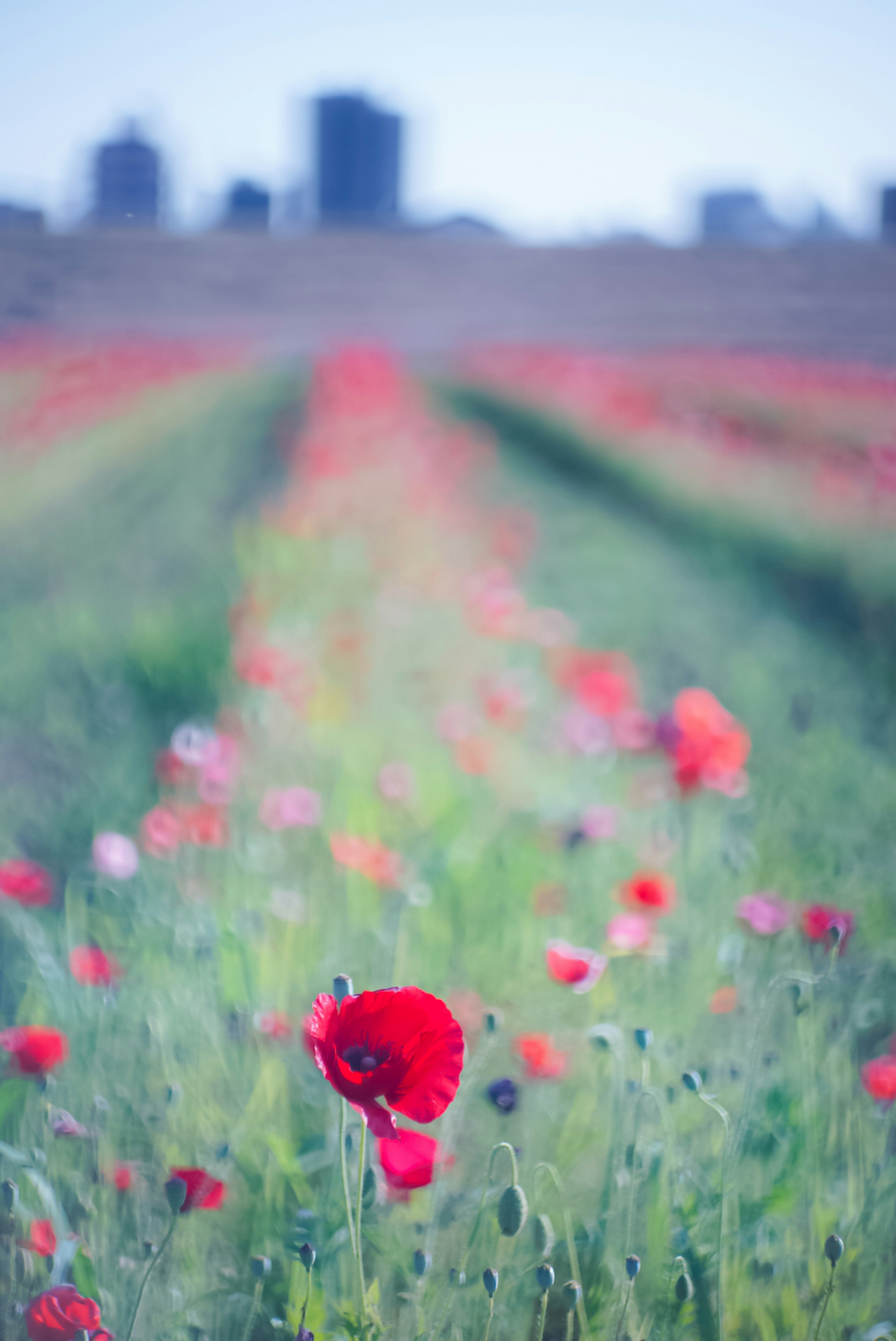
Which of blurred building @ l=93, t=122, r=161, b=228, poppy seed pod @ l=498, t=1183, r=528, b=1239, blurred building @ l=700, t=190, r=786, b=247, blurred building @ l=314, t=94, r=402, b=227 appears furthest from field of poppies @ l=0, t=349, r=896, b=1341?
blurred building @ l=700, t=190, r=786, b=247

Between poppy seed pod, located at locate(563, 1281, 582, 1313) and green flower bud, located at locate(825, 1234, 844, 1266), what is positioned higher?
green flower bud, located at locate(825, 1234, 844, 1266)

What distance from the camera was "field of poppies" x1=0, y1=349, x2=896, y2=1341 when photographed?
32.3 inches

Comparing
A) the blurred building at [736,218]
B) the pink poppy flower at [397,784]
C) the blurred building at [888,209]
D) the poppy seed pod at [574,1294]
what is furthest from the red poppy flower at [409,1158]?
the blurred building at [736,218]

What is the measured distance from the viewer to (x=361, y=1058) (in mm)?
602

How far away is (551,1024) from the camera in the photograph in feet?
4.31

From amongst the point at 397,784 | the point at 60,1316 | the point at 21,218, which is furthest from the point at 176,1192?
the point at 21,218

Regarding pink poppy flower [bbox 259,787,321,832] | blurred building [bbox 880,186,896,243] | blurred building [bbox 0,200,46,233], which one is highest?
blurred building [bbox 880,186,896,243]

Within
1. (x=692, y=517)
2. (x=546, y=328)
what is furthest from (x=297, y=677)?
(x=546, y=328)

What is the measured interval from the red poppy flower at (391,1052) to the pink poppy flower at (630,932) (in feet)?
1.71

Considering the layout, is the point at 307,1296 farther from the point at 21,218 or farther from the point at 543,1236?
the point at 21,218

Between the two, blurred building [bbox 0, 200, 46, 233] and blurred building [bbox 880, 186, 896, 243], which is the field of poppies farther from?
blurred building [bbox 880, 186, 896, 243]

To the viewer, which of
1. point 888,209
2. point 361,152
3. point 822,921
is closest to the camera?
point 822,921

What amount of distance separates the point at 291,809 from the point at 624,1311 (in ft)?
2.99

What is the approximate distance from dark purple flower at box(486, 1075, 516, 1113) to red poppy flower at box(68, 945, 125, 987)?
1.68 feet
